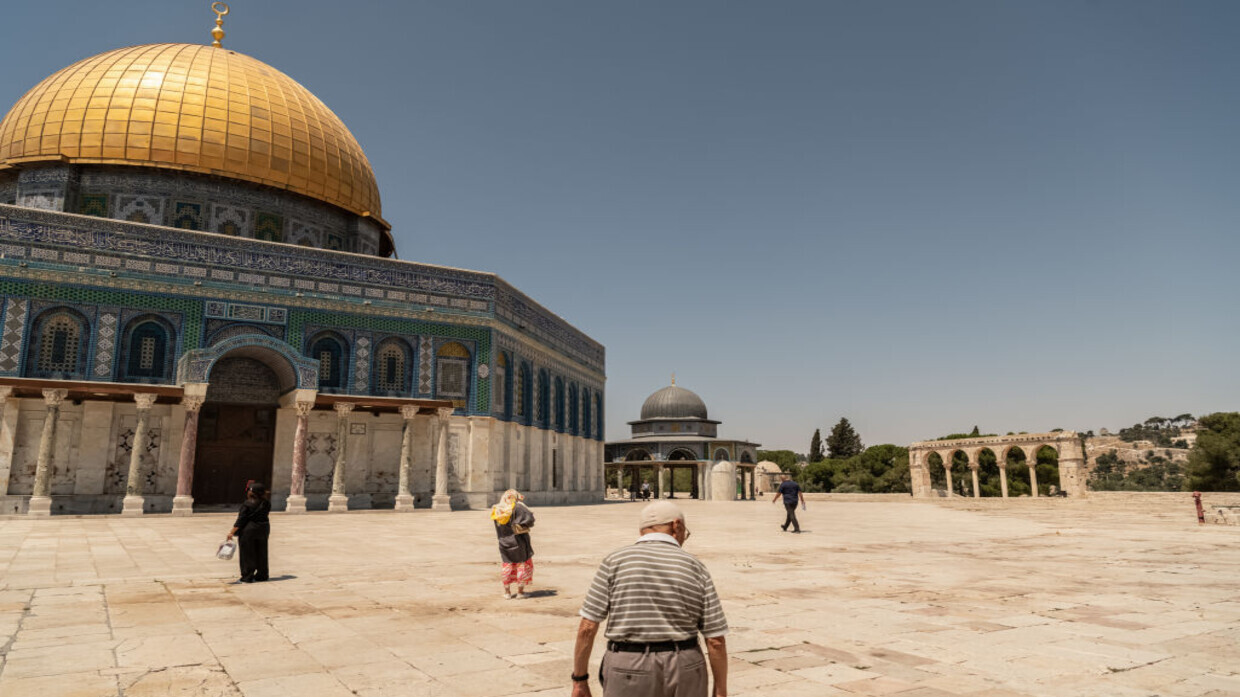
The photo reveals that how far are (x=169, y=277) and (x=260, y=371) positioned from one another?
12.1 ft

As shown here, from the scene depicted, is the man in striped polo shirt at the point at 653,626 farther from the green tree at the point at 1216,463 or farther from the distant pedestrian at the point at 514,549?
the green tree at the point at 1216,463

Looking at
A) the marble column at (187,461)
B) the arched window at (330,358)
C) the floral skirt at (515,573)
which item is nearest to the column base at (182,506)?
the marble column at (187,461)

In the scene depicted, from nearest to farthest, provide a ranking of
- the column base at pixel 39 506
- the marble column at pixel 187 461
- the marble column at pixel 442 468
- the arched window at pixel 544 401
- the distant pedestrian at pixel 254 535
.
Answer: the distant pedestrian at pixel 254 535, the column base at pixel 39 506, the marble column at pixel 187 461, the marble column at pixel 442 468, the arched window at pixel 544 401

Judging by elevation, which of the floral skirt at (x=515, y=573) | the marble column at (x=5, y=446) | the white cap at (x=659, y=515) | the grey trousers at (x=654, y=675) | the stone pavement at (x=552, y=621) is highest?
the marble column at (x=5, y=446)

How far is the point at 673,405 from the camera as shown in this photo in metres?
54.8

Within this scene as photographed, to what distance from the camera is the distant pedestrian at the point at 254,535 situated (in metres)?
8.30

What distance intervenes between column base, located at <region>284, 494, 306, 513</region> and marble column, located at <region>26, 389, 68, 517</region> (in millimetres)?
5532

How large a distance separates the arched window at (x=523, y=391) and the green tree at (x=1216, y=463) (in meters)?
37.1

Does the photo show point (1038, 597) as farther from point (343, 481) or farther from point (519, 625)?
point (343, 481)

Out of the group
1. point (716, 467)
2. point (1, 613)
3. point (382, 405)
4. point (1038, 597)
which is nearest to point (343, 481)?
point (382, 405)

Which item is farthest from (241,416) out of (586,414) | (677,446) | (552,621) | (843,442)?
(843,442)

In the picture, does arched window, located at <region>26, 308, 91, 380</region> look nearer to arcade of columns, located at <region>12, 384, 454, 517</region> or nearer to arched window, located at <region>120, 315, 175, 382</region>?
arched window, located at <region>120, 315, 175, 382</region>

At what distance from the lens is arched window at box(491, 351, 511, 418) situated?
27.2m

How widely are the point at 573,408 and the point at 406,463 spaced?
13.0 metres
